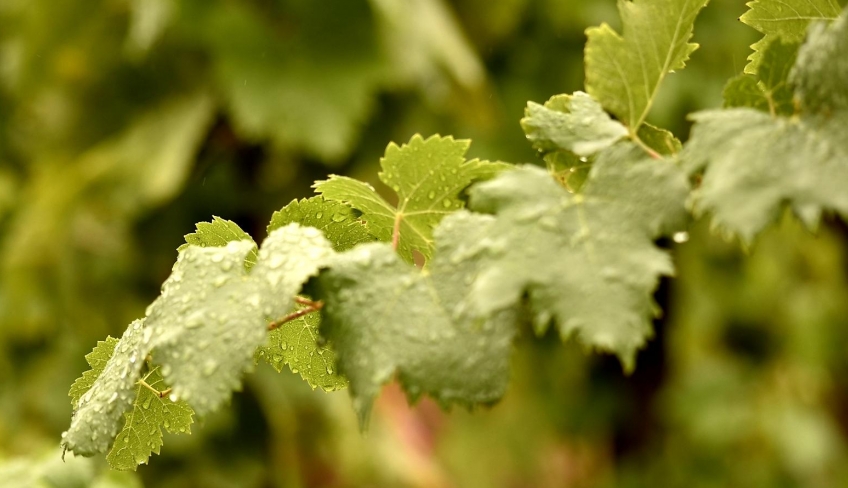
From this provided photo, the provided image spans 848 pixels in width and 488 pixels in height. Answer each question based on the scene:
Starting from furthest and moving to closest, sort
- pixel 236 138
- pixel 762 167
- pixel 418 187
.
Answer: pixel 236 138
pixel 418 187
pixel 762 167

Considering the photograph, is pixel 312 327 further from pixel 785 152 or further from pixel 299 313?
pixel 785 152

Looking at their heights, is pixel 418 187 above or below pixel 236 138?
below

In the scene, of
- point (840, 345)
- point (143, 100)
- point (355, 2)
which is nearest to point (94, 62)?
point (143, 100)

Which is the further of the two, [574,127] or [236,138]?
[236,138]

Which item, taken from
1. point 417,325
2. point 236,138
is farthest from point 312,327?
point 236,138

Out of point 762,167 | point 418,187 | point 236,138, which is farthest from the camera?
point 236,138

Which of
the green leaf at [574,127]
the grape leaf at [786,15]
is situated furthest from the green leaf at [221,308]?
the grape leaf at [786,15]

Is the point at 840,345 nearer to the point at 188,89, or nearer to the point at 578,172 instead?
the point at 188,89
